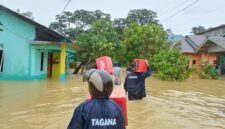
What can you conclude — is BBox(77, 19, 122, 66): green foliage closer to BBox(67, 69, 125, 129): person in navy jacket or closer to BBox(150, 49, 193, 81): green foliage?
BBox(150, 49, 193, 81): green foliage

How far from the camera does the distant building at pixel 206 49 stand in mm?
26656

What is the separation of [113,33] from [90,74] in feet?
87.0

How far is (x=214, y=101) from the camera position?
13.5 meters

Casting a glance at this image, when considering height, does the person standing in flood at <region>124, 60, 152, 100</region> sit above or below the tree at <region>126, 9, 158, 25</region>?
below

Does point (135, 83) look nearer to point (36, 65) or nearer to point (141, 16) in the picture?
point (36, 65)

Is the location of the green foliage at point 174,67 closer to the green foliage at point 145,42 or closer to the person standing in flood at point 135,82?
the green foliage at point 145,42

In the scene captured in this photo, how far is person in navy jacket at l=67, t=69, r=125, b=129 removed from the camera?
3.21 metres

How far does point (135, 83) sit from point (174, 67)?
13.1 metres

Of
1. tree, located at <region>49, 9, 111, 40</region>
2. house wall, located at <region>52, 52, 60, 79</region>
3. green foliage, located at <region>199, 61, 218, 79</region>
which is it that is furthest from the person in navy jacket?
tree, located at <region>49, 9, 111, 40</region>

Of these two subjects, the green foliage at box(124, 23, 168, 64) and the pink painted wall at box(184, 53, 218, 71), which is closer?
the green foliage at box(124, 23, 168, 64)

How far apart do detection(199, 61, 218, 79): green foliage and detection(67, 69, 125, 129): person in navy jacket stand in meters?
25.0

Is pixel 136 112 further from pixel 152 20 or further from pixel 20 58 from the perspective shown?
pixel 152 20

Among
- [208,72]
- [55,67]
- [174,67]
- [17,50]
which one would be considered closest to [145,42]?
[208,72]

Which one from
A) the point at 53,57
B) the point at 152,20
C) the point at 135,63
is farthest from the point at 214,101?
the point at 152,20
